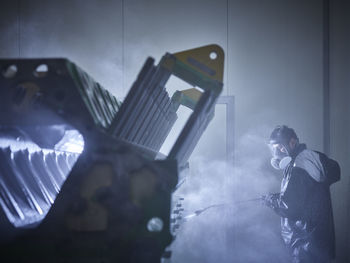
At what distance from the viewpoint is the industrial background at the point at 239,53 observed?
15.7 feet

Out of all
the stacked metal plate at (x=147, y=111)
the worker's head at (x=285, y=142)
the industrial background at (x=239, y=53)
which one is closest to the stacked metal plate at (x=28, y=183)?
the stacked metal plate at (x=147, y=111)

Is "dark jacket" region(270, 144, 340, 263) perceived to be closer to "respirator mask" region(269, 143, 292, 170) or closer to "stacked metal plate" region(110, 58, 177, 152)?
"respirator mask" region(269, 143, 292, 170)

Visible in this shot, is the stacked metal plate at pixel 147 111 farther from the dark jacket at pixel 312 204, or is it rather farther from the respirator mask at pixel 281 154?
the respirator mask at pixel 281 154

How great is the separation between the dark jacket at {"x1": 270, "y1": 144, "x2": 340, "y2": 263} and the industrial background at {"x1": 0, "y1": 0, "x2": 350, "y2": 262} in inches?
58.5

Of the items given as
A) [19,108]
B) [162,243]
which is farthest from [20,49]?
[162,243]

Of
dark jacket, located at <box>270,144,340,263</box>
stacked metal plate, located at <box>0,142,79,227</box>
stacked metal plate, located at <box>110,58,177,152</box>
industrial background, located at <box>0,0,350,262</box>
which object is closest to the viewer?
stacked metal plate, located at <box>110,58,177,152</box>

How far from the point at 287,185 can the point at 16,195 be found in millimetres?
2665

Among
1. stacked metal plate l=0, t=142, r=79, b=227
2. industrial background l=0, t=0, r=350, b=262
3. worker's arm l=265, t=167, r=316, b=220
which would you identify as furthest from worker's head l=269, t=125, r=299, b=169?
stacked metal plate l=0, t=142, r=79, b=227

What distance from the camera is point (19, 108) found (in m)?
1.13

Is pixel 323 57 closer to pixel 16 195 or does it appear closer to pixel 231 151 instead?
pixel 231 151

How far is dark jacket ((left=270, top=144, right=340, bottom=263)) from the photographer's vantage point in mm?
3265

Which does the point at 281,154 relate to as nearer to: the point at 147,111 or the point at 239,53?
the point at 239,53

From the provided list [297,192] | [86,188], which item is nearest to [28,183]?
[86,188]

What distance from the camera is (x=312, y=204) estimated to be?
329 cm
